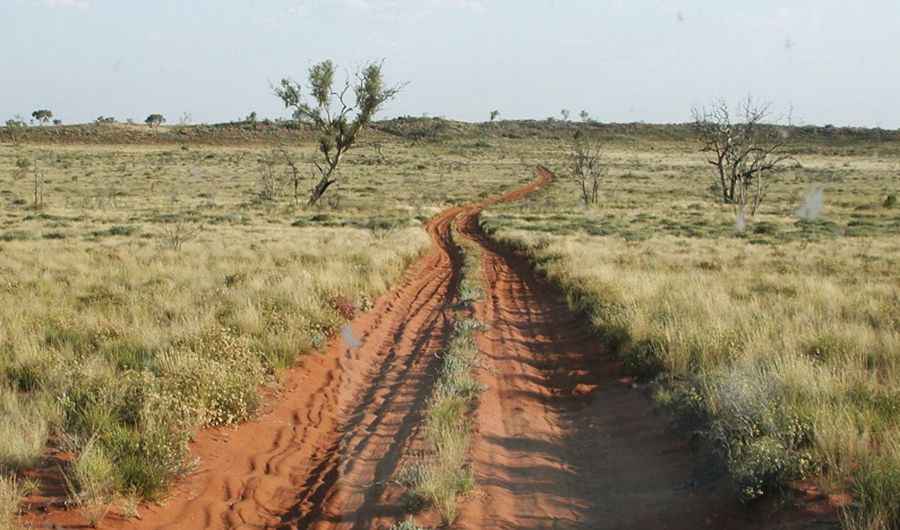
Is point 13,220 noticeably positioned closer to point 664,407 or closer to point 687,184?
point 664,407

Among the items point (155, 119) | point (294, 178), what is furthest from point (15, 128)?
point (294, 178)

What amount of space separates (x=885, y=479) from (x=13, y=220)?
33.1 meters

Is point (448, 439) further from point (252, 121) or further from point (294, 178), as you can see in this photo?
point (252, 121)

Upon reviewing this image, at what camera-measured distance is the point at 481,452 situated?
6.68 meters

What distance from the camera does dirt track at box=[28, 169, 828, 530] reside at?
5574 millimetres

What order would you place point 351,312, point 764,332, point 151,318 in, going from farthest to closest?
point 351,312 → point 151,318 → point 764,332

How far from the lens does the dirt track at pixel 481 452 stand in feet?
18.3

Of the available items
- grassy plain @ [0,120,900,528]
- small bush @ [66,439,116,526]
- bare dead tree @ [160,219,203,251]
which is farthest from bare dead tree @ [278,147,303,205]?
small bush @ [66,439,116,526]

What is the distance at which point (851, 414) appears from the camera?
573 centimetres

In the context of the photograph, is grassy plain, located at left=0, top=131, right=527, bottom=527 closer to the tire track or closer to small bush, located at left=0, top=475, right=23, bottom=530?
small bush, located at left=0, top=475, right=23, bottom=530

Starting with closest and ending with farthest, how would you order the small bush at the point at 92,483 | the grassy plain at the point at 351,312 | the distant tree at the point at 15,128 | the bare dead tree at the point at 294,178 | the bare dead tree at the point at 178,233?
the small bush at the point at 92,483 → the grassy plain at the point at 351,312 → the bare dead tree at the point at 178,233 → the bare dead tree at the point at 294,178 → the distant tree at the point at 15,128

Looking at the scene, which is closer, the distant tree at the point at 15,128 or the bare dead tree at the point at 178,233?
the bare dead tree at the point at 178,233

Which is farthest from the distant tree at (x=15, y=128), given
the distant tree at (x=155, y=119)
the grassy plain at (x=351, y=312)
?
the grassy plain at (x=351, y=312)

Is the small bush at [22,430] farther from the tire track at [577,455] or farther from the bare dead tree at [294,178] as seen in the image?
the bare dead tree at [294,178]
